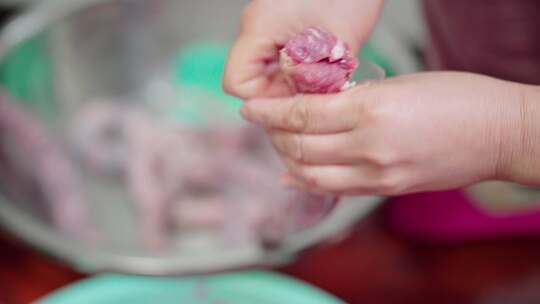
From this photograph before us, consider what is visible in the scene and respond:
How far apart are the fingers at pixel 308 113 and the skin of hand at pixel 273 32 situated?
0.03 m

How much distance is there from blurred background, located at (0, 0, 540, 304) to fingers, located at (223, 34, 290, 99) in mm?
354

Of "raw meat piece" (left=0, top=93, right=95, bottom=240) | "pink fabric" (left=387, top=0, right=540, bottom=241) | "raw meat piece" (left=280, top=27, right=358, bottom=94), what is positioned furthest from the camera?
"raw meat piece" (left=0, top=93, right=95, bottom=240)

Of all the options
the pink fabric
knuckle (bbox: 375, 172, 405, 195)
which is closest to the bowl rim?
the pink fabric

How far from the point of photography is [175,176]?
3.48ft

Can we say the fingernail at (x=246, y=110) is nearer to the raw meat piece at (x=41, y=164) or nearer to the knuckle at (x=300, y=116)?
the knuckle at (x=300, y=116)

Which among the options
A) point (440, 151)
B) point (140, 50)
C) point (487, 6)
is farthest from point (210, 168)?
point (440, 151)

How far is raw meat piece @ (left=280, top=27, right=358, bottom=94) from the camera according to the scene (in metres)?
0.51

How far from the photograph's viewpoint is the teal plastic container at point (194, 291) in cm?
87

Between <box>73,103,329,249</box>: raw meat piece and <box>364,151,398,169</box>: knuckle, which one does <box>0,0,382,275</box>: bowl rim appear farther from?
<box>364,151,398,169</box>: knuckle

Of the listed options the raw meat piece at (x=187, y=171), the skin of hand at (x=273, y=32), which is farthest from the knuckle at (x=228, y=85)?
the raw meat piece at (x=187, y=171)

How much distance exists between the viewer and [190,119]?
1.13 meters

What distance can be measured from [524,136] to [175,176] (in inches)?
24.2

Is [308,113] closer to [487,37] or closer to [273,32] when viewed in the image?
[273,32]

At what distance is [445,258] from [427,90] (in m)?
0.59
